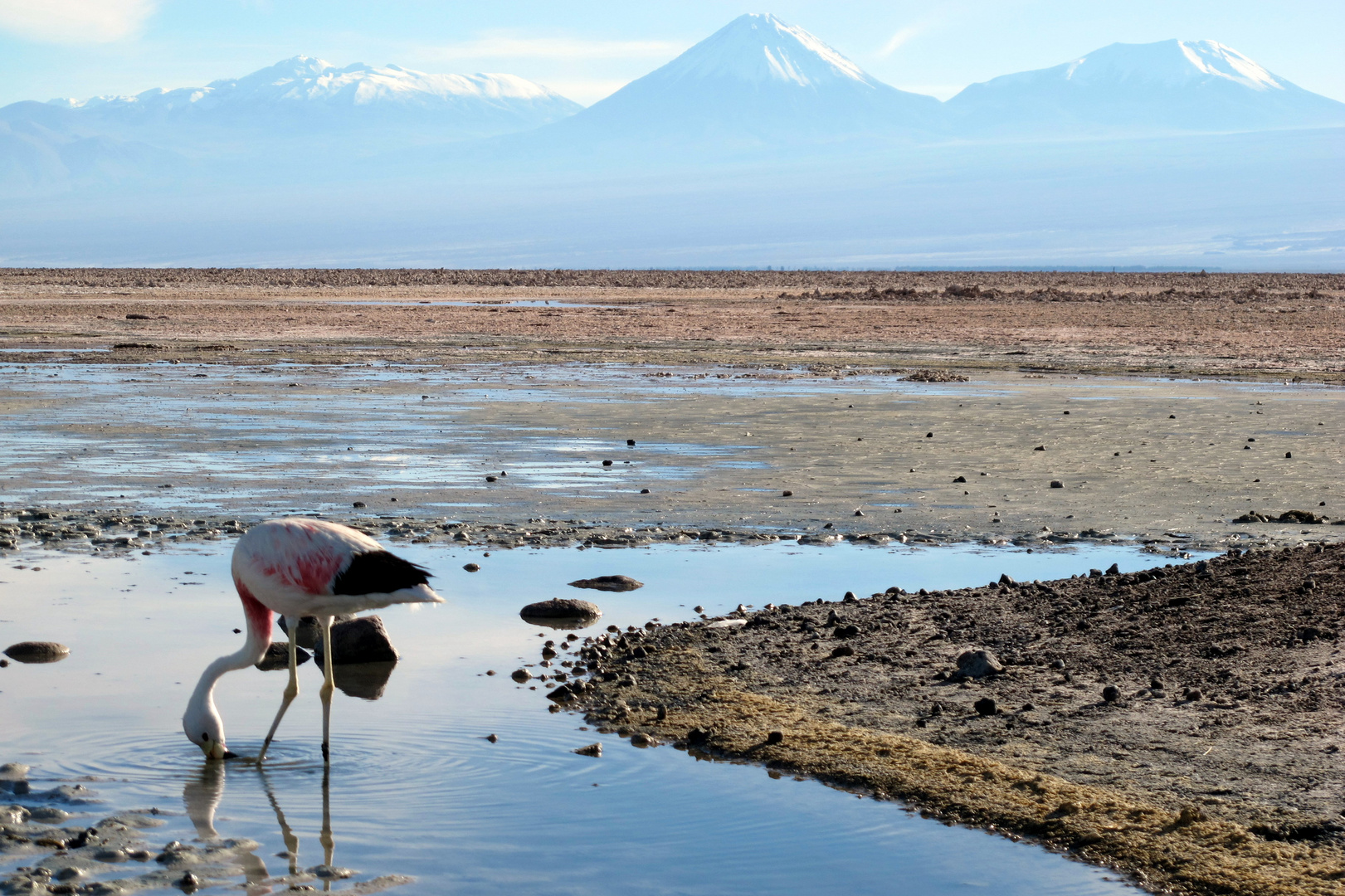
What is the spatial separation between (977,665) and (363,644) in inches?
154

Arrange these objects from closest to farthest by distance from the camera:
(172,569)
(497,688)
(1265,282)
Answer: (497,688)
(172,569)
(1265,282)

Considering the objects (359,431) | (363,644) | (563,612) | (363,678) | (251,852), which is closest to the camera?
(251,852)

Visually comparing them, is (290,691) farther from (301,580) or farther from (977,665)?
(977,665)

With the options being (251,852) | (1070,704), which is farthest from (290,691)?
(1070,704)

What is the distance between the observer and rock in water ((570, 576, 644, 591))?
38.5 ft

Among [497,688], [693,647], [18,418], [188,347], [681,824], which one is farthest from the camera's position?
[188,347]

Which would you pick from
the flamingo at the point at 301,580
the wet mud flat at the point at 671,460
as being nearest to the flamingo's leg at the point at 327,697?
the flamingo at the point at 301,580

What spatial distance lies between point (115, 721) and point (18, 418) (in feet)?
51.5

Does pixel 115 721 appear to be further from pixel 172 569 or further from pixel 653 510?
pixel 653 510

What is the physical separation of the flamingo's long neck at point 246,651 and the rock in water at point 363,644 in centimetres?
196

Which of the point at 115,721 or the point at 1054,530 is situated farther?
the point at 1054,530

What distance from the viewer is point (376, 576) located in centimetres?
766

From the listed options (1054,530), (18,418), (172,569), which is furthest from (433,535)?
(18,418)

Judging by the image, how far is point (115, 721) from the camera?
8406 mm
